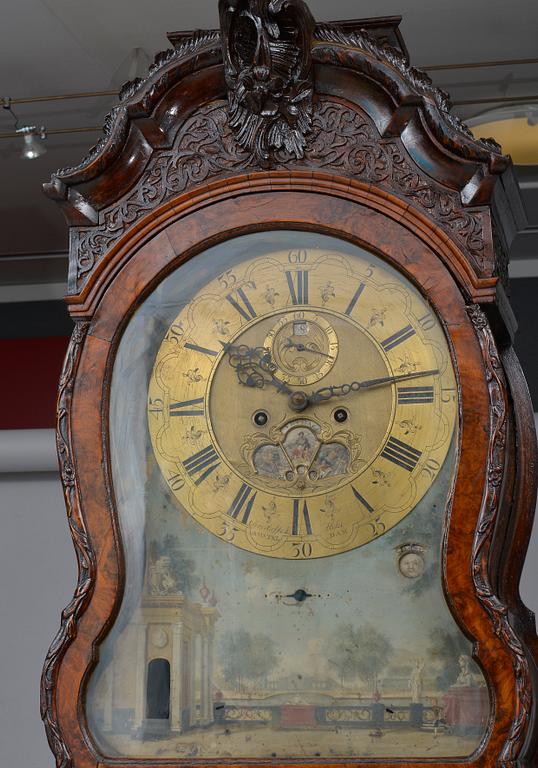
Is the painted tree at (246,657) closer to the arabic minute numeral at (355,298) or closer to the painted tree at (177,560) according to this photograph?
the painted tree at (177,560)

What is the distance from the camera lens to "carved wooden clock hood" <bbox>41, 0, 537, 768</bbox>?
1.85m

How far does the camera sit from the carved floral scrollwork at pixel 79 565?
190 centimetres

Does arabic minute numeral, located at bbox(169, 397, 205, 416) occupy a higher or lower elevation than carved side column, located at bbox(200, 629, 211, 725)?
higher

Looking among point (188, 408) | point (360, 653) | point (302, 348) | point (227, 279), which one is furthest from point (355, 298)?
point (360, 653)

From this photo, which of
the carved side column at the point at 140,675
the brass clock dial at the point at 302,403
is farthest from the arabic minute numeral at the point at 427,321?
the carved side column at the point at 140,675

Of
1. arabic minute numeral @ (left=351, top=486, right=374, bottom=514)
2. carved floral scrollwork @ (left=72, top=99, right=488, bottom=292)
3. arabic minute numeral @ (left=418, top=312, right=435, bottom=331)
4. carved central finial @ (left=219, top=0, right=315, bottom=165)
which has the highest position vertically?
carved central finial @ (left=219, top=0, right=315, bottom=165)

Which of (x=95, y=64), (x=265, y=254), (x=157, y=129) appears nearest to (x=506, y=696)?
(x=265, y=254)

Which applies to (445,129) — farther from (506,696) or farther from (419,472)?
(506,696)

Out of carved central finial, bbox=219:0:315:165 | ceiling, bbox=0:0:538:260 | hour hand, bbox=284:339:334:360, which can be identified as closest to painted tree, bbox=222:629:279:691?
hour hand, bbox=284:339:334:360

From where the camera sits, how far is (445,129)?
1.93 m

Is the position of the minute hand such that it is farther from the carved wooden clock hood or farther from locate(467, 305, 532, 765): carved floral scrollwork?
locate(467, 305, 532, 765): carved floral scrollwork

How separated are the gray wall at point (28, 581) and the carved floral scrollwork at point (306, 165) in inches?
89.4

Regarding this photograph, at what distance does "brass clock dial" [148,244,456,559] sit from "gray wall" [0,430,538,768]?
232 centimetres

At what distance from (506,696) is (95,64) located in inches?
86.0
